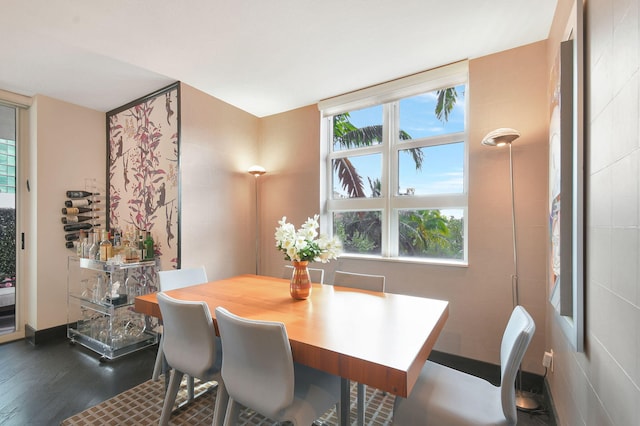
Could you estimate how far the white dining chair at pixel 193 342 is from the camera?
140 centimetres

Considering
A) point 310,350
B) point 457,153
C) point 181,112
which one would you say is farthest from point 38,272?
point 457,153

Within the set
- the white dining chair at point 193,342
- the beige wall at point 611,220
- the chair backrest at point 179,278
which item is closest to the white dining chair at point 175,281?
the chair backrest at point 179,278

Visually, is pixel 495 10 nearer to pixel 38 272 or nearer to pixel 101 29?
pixel 101 29

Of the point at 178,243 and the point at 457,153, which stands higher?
the point at 457,153

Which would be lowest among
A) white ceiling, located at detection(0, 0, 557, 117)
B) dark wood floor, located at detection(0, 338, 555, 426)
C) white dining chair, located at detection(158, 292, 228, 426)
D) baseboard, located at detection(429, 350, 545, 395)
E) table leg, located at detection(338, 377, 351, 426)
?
dark wood floor, located at detection(0, 338, 555, 426)

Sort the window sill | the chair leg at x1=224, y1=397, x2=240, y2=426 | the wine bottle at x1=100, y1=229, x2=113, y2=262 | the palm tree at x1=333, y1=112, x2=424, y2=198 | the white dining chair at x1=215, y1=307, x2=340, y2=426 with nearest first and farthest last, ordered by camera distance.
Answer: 1. the white dining chair at x1=215, y1=307, x2=340, y2=426
2. the chair leg at x1=224, y1=397, x2=240, y2=426
3. the window sill
4. the wine bottle at x1=100, y1=229, x2=113, y2=262
5. the palm tree at x1=333, y1=112, x2=424, y2=198

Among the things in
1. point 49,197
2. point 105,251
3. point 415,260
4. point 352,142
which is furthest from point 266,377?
point 49,197

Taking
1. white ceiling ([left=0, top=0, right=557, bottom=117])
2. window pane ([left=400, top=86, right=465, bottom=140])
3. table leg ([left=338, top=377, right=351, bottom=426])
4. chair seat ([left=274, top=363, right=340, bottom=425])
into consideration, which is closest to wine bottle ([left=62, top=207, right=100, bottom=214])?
white ceiling ([left=0, top=0, right=557, bottom=117])

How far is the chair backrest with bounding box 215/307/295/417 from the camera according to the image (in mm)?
1105

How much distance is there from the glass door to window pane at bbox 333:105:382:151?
11.9ft

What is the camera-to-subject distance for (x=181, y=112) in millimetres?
2857

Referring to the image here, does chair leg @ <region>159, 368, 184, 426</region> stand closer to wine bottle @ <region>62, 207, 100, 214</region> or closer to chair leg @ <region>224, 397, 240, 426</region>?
chair leg @ <region>224, 397, 240, 426</region>

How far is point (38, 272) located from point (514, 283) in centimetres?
468

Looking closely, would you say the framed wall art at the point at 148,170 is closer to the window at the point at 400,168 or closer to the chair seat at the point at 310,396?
the window at the point at 400,168
